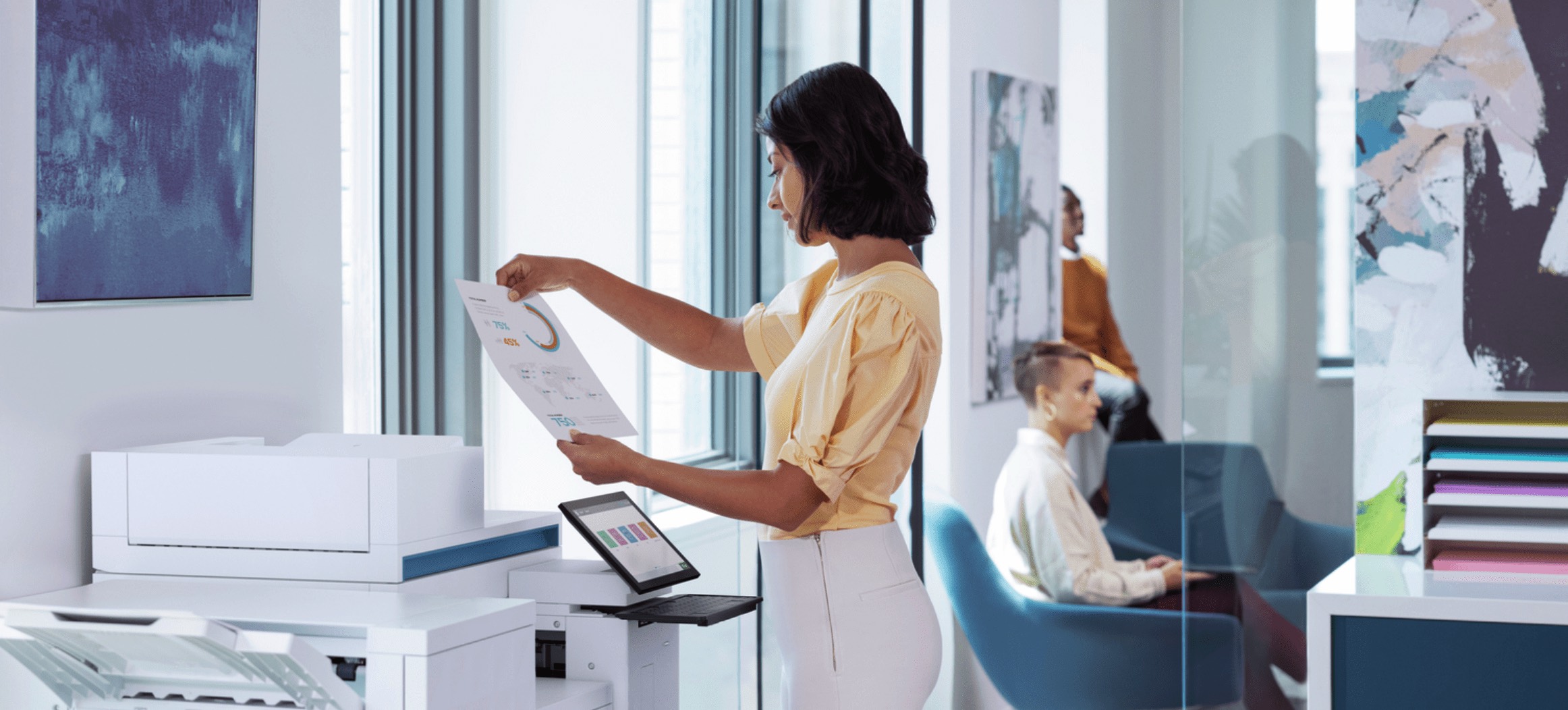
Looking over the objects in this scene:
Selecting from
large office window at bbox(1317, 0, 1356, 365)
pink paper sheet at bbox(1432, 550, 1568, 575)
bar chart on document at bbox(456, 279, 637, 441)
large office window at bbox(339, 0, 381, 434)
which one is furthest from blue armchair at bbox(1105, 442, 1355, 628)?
large office window at bbox(339, 0, 381, 434)

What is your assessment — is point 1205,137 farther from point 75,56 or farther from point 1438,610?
point 75,56

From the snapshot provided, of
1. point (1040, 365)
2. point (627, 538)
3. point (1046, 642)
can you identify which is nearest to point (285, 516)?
point (627, 538)

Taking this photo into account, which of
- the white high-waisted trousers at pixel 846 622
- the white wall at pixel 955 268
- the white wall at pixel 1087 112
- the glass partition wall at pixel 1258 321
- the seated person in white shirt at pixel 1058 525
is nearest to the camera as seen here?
the white high-waisted trousers at pixel 846 622

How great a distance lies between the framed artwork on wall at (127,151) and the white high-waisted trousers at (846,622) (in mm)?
896

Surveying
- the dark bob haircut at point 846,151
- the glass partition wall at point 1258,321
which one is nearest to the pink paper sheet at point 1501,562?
the dark bob haircut at point 846,151

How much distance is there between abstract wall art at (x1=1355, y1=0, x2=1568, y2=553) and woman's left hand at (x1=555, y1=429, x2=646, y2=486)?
3.62 ft

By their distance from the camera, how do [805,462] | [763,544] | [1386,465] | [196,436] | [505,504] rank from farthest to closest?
[505,504] < [1386,465] < [196,436] < [763,544] < [805,462]

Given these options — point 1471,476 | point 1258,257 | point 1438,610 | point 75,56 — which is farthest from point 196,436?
point 1258,257

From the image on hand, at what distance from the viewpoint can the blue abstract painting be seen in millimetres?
1557

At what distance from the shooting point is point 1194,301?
9.30ft

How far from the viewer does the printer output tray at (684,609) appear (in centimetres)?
167

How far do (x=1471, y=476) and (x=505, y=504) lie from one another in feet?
5.98

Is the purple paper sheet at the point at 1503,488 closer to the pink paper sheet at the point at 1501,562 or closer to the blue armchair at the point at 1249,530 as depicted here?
the pink paper sheet at the point at 1501,562

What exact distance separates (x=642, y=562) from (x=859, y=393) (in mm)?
425
